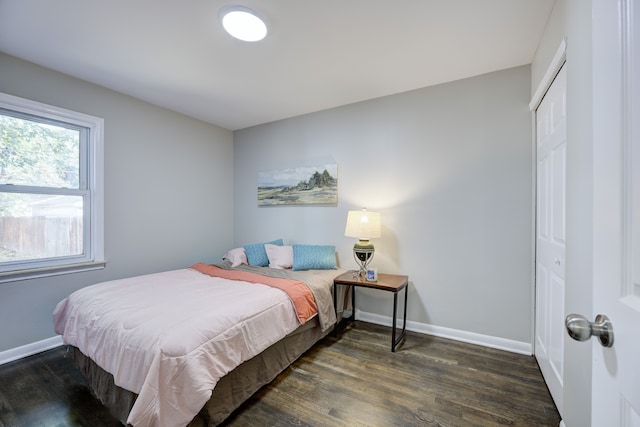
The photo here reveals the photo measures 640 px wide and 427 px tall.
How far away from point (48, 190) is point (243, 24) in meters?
2.34

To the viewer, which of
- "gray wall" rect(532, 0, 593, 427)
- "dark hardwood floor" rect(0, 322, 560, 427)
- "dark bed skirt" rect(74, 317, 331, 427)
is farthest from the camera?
"dark hardwood floor" rect(0, 322, 560, 427)

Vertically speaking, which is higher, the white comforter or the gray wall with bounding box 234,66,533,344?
the gray wall with bounding box 234,66,533,344

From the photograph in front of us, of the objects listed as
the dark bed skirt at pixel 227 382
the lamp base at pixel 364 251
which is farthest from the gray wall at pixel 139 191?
the lamp base at pixel 364 251

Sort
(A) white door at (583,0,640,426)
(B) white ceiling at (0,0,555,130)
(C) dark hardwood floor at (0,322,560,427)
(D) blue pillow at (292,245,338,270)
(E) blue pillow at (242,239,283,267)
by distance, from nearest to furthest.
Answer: (A) white door at (583,0,640,426) < (C) dark hardwood floor at (0,322,560,427) < (B) white ceiling at (0,0,555,130) < (D) blue pillow at (292,245,338,270) < (E) blue pillow at (242,239,283,267)

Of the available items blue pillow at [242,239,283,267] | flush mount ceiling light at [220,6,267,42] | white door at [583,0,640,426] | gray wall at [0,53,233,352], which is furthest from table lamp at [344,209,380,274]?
gray wall at [0,53,233,352]

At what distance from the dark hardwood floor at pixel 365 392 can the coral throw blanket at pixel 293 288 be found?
1.36 feet

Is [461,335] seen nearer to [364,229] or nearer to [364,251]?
[364,251]

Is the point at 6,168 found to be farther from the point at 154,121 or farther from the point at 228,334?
the point at 228,334

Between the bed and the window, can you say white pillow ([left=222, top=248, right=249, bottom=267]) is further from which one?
the window

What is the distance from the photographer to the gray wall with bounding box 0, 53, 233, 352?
233 centimetres

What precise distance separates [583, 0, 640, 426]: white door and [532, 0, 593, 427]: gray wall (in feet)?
2.21

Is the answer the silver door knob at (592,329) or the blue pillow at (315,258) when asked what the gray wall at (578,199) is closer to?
the silver door knob at (592,329)

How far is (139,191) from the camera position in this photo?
3074mm

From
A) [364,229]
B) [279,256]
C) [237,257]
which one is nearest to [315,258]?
[279,256]
